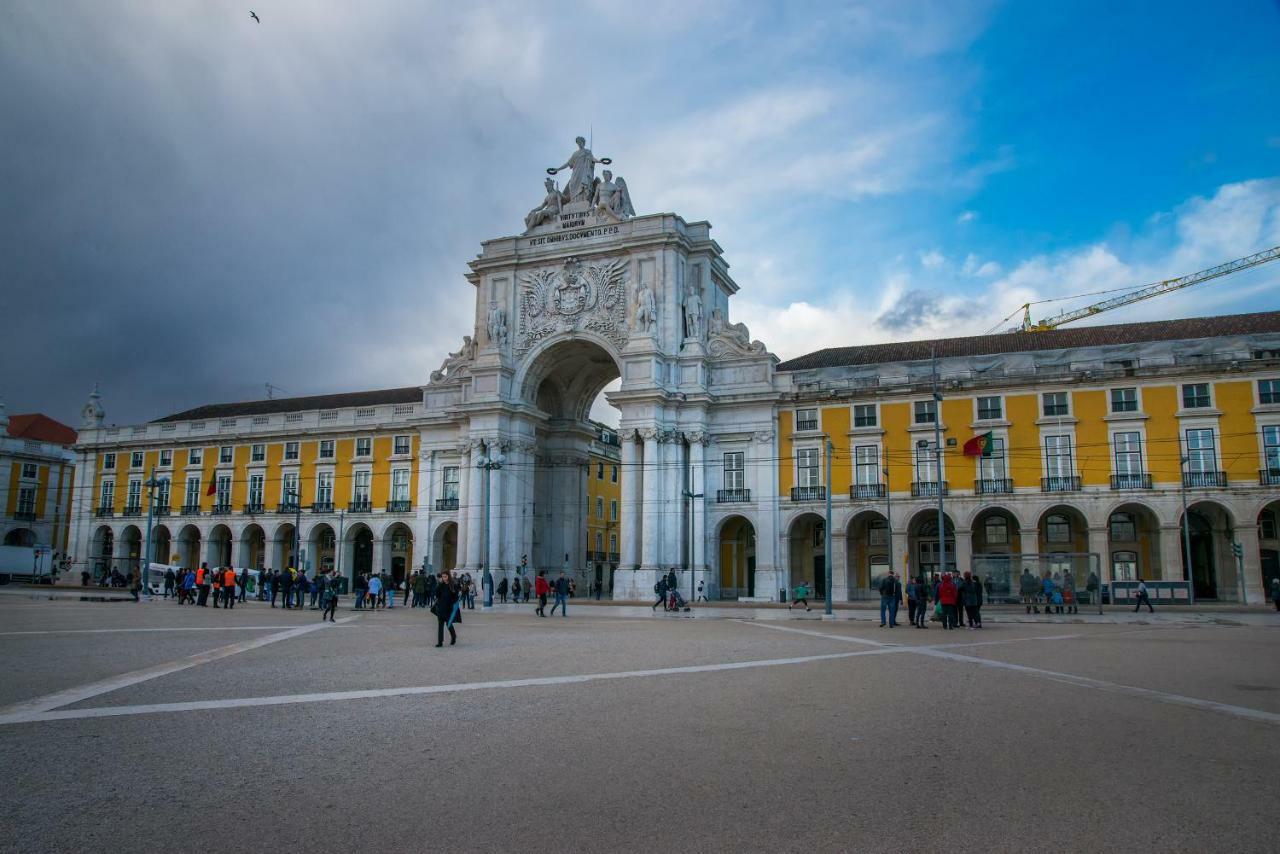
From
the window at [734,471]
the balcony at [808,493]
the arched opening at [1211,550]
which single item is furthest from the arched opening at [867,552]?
the arched opening at [1211,550]

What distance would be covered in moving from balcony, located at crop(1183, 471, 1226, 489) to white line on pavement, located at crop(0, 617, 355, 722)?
130ft

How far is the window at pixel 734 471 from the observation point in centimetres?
5028

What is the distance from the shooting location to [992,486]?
45594 millimetres

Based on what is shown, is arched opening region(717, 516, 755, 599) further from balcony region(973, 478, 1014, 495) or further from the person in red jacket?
the person in red jacket

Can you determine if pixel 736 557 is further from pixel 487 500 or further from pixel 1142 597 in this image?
pixel 1142 597

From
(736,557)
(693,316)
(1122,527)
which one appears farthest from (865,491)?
(693,316)

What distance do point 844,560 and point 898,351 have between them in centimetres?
1306

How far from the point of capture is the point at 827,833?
614 centimetres

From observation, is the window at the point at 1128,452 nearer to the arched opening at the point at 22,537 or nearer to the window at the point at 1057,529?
the window at the point at 1057,529

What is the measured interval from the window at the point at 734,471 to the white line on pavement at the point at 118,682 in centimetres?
3309

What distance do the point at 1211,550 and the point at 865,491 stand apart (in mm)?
16489

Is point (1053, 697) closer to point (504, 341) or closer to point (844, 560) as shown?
point (844, 560)

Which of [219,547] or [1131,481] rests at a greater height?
[1131,481]

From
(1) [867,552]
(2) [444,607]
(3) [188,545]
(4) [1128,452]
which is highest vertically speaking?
(4) [1128,452]
